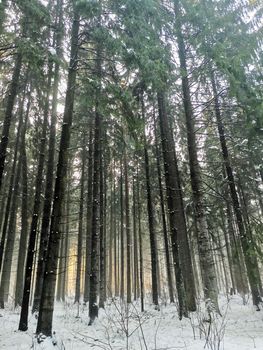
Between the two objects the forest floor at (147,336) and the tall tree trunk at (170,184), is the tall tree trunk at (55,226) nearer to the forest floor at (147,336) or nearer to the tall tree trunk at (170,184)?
the forest floor at (147,336)

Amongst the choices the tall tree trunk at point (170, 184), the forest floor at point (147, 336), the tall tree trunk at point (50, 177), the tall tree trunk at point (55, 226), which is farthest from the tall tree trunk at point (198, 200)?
the tall tree trunk at point (50, 177)

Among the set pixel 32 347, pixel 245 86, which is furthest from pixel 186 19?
pixel 32 347

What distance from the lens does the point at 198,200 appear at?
34.1ft

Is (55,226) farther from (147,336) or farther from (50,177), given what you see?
(147,336)

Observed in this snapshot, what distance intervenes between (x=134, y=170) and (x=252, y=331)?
43.0ft

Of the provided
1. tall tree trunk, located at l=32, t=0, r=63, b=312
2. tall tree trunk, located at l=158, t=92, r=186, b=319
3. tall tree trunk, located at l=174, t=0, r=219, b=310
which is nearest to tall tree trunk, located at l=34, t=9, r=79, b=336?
tall tree trunk, located at l=32, t=0, r=63, b=312

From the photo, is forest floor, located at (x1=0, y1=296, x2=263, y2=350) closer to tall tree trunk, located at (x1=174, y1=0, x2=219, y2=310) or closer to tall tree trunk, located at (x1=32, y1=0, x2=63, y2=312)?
tall tree trunk, located at (x1=174, y1=0, x2=219, y2=310)

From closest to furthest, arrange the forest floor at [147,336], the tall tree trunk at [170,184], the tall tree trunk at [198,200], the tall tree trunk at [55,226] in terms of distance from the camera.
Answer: the forest floor at [147,336]
the tall tree trunk at [55,226]
the tall tree trunk at [198,200]
the tall tree trunk at [170,184]

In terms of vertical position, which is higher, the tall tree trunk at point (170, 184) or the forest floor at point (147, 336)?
the tall tree trunk at point (170, 184)

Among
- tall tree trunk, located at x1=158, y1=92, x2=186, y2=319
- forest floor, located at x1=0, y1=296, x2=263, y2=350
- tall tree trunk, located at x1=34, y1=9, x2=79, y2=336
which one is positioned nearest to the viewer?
forest floor, located at x1=0, y1=296, x2=263, y2=350

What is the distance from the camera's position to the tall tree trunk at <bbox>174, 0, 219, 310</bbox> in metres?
9.54

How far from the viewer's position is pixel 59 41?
10.8 m

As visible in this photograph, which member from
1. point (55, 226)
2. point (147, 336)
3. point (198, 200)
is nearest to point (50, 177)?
point (55, 226)

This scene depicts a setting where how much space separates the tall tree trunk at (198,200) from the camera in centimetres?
954
